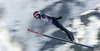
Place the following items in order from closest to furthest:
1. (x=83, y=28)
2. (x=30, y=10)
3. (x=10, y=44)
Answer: (x=10, y=44) < (x=83, y=28) < (x=30, y=10)

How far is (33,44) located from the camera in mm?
11219

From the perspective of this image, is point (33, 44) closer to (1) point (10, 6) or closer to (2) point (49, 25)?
(2) point (49, 25)

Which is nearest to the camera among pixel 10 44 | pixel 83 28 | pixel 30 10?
pixel 10 44

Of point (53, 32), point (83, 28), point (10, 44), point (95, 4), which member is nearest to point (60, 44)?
point (53, 32)

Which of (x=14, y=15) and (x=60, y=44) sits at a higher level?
(x=14, y=15)

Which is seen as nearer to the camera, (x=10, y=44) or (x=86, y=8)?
(x=10, y=44)

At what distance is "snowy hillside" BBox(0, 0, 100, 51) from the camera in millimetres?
11172

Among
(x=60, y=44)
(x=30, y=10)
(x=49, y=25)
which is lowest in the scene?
(x=60, y=44)

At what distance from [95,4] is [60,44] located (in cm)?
366

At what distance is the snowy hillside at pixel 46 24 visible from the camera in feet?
36.7

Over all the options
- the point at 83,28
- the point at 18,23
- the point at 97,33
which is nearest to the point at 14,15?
the point at 18,23

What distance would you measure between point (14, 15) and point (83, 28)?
12.9 ft

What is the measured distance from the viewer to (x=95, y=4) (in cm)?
1319

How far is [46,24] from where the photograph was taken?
39.5 ft
